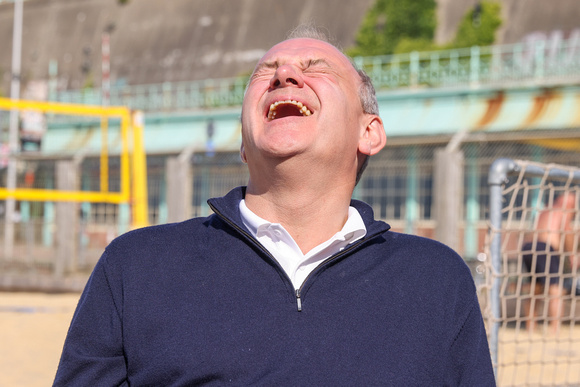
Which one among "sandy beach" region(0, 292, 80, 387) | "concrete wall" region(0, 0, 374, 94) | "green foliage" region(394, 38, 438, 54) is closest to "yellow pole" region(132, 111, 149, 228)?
"sandy beach" region(0, 292, 80, 387)

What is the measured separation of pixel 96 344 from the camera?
1.69 meters

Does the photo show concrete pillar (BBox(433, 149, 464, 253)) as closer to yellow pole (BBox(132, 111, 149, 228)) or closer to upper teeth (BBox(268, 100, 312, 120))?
yellow pole (BBox(132, 111, 149, 228))

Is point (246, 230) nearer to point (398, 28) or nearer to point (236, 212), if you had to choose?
point (236, 212)

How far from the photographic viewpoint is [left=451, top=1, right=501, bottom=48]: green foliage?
21.9m

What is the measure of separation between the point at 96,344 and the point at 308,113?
0.75 metres

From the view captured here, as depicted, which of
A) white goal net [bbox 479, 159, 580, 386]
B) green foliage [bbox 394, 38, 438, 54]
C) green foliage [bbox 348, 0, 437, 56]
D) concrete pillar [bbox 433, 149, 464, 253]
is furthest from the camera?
green foliage [bbox 348, 0, 437, 56]

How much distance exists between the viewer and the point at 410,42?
73.2 ft

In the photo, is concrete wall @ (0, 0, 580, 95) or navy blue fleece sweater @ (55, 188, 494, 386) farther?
concrete wall @ (0, 0, 580, 95)

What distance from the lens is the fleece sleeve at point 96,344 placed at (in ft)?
5.52

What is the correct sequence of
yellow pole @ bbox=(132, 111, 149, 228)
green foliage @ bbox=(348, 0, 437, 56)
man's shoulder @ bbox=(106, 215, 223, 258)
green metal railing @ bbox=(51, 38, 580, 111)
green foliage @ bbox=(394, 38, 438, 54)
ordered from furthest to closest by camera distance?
green foliage @ bbox=(348, 0, 437, 56), green foliage @ bbox=(394, 38, 438, 54), green metal railing @ bbox=(51, 38, 580, 111), yellow pole @ bbox=(132, 111, 149, 228), man's shoulder @ bbox=(106, 215, 223, 258)

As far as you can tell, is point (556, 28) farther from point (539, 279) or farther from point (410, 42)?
point (539, 279)

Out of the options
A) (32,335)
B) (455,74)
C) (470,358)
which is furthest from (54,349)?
(455,74)

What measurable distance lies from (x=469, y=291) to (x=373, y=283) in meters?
0.28

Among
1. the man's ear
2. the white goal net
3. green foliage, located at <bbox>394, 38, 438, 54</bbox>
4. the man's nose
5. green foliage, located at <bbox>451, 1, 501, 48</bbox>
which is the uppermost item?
green foliage, located at <bbox>451, 1, 501, 48</bbox>
